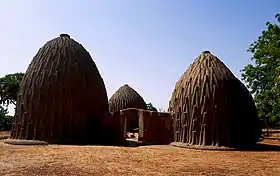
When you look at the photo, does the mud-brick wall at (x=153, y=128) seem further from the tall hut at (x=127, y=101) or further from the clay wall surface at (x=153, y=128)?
the tall hut at (x=127, y=101)

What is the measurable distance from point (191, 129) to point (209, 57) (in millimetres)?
4438

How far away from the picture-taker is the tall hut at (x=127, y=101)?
117 feet

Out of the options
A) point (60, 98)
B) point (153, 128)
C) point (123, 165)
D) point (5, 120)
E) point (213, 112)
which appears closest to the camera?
point (123, 165)

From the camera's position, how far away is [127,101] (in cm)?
3631

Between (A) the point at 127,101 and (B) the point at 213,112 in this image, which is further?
(A) the point at 127,101

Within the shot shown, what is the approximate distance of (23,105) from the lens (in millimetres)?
19484

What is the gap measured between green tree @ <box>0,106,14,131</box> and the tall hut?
1254 centimetres

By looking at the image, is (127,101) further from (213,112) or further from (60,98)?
(213,112)

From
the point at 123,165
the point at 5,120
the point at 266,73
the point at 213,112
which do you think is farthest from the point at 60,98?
the point at 5,120

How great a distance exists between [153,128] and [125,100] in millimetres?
15586

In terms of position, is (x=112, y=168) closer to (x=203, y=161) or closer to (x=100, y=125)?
(x=203, y=161)

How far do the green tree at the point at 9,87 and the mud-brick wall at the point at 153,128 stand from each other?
68.9 feet

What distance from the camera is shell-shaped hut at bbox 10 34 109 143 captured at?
18.8 metres

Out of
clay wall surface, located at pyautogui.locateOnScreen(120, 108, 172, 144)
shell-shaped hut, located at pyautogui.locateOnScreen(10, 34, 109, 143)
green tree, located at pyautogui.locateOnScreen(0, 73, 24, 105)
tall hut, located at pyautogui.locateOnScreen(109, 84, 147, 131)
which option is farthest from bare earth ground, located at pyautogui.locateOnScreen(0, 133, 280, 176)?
green tree, located at pyautogui.locateOnScreen(0, 73, 24, 105)
